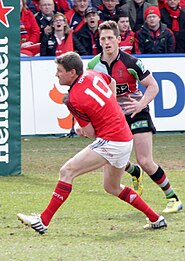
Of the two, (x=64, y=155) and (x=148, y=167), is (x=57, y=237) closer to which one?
(x=148, y=167)

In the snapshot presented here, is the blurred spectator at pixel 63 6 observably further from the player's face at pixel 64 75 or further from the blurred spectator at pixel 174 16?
the player's face at pixel 64 75

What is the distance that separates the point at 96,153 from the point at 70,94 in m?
0.61

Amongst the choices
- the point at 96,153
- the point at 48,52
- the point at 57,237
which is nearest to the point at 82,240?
the point at 57,237

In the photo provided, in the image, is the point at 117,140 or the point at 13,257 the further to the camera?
the point at 117,140

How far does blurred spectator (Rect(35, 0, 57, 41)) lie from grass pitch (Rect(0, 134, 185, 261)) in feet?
12.4

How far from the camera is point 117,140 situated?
28.0 feet

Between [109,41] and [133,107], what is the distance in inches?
30.0

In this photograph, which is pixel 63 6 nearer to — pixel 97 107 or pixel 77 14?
pixel 77 14

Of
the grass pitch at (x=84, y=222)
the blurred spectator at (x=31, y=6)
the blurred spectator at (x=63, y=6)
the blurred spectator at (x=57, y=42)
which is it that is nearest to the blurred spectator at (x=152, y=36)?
the blurred spectator at (x=57, y=42)

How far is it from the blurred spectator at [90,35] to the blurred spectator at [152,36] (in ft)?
2.52

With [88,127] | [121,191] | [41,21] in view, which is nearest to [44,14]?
[41,21]

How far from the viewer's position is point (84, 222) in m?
9.31

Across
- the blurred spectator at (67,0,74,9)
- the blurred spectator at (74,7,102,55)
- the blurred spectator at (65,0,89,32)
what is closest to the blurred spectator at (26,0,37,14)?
the blurred spectator at (65,0,89,32)

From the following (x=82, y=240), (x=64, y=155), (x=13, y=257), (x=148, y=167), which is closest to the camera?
(x=13, y=257)
